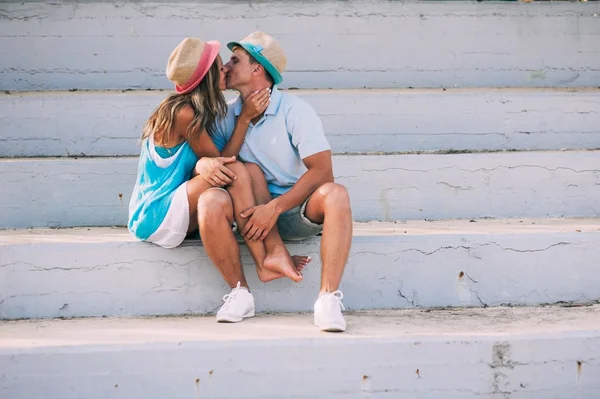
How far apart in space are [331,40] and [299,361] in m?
2.41

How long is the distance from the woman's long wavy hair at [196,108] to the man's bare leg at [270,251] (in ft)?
0.77

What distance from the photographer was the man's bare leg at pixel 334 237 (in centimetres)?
321

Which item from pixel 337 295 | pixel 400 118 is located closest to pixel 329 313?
pixel 337 295

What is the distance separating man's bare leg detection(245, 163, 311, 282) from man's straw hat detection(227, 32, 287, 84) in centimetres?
40

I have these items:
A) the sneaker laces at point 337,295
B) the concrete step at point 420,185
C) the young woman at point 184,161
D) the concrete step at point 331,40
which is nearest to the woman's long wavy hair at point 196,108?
the young woman at point 184,161

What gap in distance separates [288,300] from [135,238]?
2.09ft

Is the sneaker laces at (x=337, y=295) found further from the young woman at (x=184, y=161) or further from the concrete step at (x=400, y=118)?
the concrete step at (x=400, y=118)

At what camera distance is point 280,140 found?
3.46 meters

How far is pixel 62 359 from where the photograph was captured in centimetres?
291

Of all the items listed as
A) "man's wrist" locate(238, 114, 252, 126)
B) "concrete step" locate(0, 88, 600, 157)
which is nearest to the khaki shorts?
"man's wrist" locate(238, 114, 252, 126)

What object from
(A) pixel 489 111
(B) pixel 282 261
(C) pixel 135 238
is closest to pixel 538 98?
(A) pixel 489 111

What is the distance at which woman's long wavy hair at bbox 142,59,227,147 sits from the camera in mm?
3311

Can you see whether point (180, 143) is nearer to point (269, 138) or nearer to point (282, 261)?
point (269, 138)

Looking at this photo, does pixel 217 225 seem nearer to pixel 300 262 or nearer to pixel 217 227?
pixel 217 227
